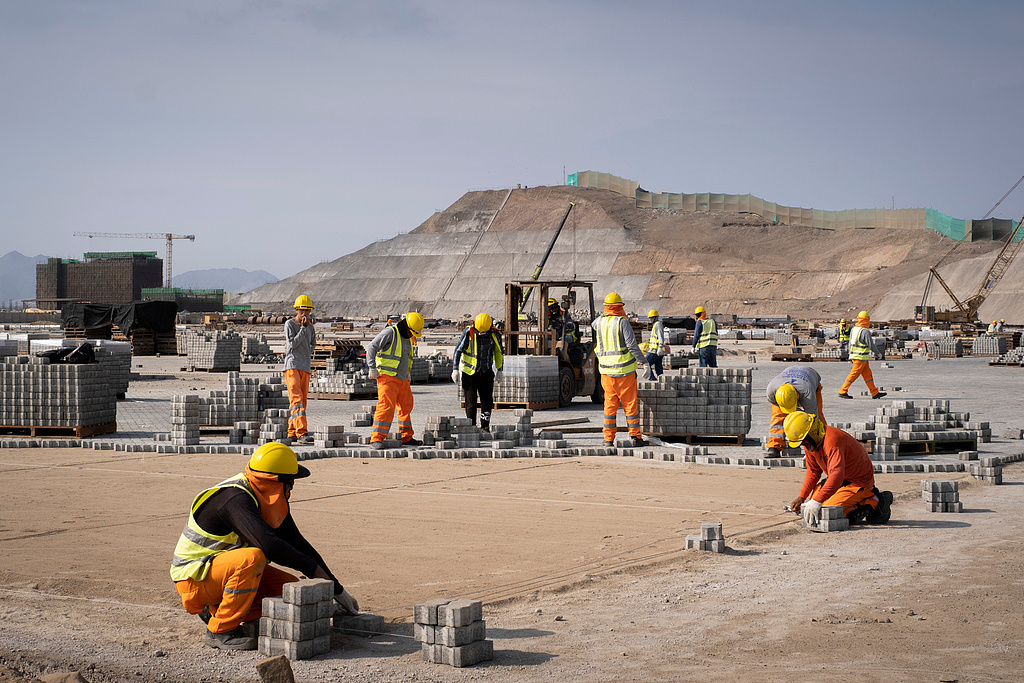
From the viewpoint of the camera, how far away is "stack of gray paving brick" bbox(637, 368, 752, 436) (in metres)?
13.7

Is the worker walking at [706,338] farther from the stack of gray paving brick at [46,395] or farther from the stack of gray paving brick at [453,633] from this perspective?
the stack of gray paving brick at [453,633]

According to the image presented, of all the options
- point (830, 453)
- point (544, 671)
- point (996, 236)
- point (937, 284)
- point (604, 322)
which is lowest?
point (544, 671)

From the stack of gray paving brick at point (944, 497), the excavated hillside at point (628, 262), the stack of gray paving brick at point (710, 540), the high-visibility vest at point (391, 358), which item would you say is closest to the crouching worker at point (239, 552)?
the stack of gray paving brick at point (710, 540)

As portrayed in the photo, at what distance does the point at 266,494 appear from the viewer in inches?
207

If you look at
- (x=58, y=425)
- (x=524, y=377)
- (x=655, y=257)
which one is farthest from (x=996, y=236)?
(x=58, y=425)

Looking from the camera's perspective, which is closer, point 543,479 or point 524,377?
point 543,479

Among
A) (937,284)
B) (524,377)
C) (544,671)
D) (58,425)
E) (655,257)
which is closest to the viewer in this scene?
(544,671)

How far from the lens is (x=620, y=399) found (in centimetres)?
1324

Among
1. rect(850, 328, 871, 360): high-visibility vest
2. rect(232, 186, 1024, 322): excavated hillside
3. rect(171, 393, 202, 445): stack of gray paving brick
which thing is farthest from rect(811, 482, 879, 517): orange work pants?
rect(232, 186, 1024, 322): excavated hillside

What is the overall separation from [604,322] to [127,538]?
7.25 m

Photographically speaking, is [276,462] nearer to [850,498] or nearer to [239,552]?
[239,552]

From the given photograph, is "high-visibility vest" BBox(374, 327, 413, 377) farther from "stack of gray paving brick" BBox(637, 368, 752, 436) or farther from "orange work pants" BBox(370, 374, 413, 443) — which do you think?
"stack of gray paving brick" BBox(637, 368, 752, 436)

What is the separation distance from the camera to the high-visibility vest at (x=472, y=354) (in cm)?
1432

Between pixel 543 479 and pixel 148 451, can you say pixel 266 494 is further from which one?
pixel 148 451
